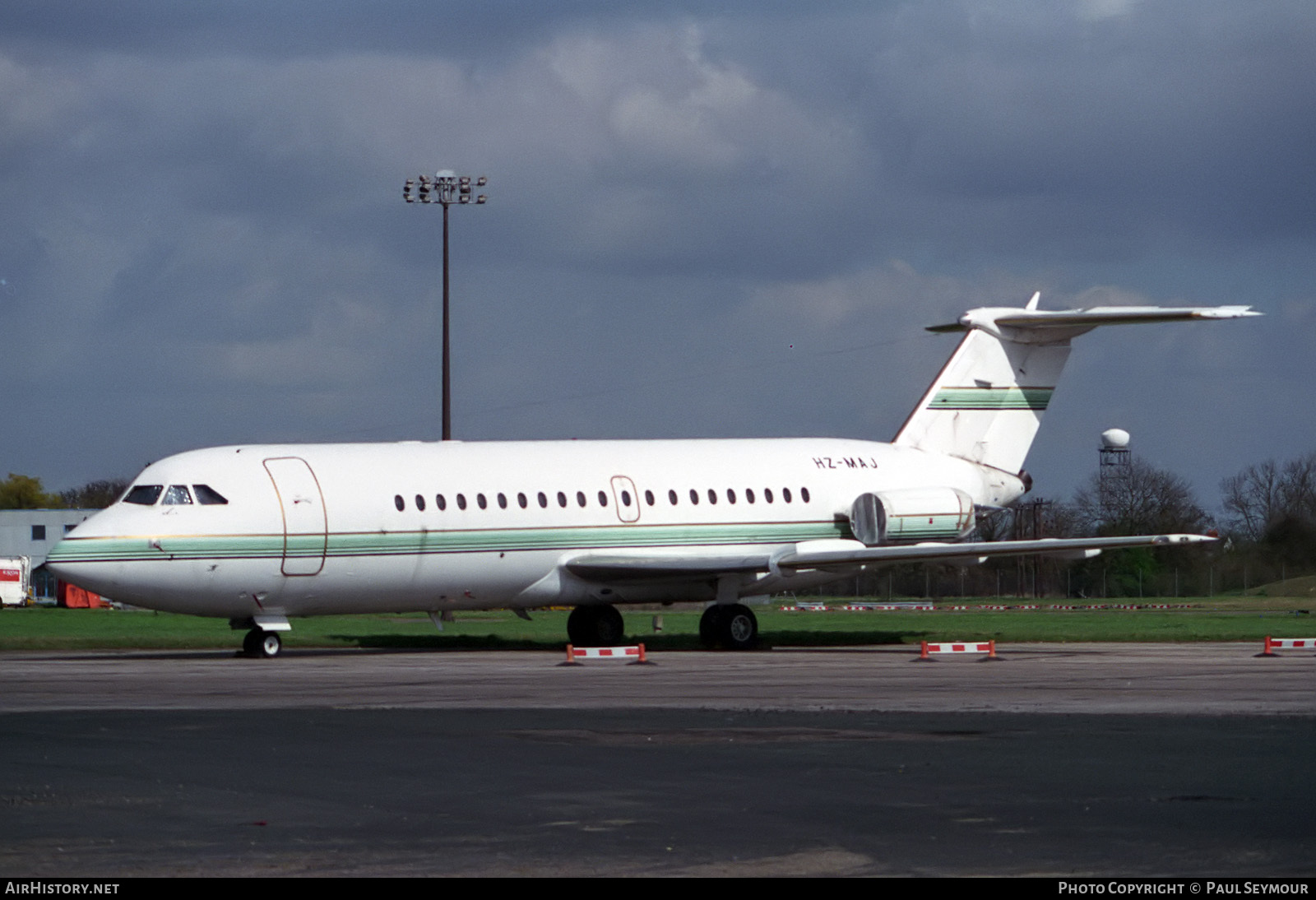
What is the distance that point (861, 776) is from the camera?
13.3 meters

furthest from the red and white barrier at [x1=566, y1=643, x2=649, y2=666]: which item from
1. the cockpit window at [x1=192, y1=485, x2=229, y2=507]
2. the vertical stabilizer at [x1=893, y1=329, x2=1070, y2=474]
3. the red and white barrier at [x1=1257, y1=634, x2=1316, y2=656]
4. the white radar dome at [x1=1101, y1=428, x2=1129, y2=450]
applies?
the white radar dome at [x1=1101, y1=428, x2=1129, y2=450]

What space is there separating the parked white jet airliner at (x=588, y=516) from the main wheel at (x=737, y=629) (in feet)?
0.14

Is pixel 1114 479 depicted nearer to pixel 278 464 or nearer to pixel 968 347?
pixel 968 347

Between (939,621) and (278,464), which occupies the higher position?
(278,464)

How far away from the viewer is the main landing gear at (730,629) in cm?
3475

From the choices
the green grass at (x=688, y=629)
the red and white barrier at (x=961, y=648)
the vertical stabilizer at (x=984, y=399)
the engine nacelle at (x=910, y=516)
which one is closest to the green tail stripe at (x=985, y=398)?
the vertical stabilizer at (x=984, y=399)

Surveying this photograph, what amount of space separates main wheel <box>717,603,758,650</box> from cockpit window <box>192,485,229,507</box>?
9720mm

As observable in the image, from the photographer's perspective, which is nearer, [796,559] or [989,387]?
[796,559]

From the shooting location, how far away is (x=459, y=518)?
3269cm

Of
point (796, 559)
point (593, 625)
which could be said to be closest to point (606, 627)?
point (593, 625)

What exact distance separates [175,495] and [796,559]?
1167cm

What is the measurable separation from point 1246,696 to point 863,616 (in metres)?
30.7

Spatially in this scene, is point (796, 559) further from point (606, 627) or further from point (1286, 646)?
point (1286, 646)
